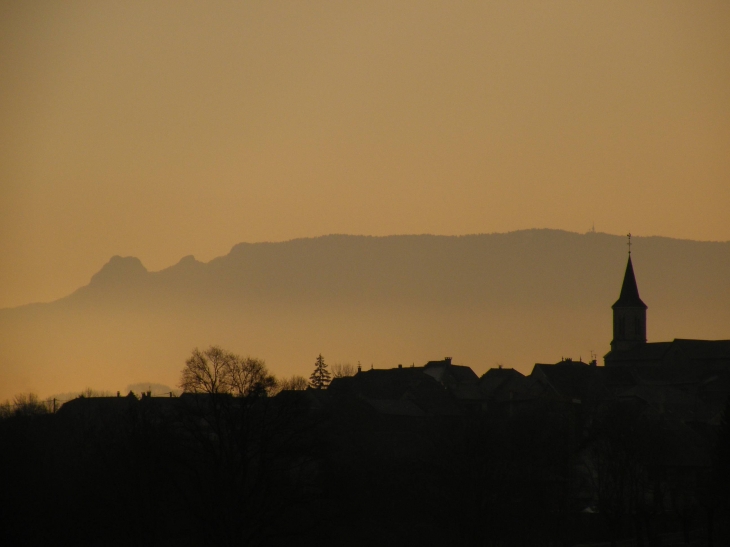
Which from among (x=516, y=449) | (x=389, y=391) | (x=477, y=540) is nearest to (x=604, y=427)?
(x=516, y=449)

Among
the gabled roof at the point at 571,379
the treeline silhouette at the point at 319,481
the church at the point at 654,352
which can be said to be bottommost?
the treeline silhouette at the point at 319,481

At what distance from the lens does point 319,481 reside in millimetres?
66625

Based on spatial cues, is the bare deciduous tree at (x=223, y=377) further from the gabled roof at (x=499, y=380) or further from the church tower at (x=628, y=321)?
the church tower at (x=628, y=321)

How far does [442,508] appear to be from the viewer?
223 feet

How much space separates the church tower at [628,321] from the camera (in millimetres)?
152750

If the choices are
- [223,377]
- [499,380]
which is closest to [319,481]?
[223,377]

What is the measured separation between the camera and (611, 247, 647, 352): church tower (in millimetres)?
152750

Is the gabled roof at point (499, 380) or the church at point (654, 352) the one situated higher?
the church at point (654, 352)

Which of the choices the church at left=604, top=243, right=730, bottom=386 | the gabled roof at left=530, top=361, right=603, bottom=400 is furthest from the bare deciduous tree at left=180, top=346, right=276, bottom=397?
the church at left=604, top=243, right=730, bottom=386

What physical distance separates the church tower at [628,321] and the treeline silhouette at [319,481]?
63980 millimetres

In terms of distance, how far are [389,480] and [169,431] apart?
18483mm

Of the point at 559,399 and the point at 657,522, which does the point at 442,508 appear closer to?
the point at 657,522

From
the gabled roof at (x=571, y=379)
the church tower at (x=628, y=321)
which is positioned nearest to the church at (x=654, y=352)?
the church tower at (x=628, y=321)

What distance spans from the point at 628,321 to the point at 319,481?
93120mm
